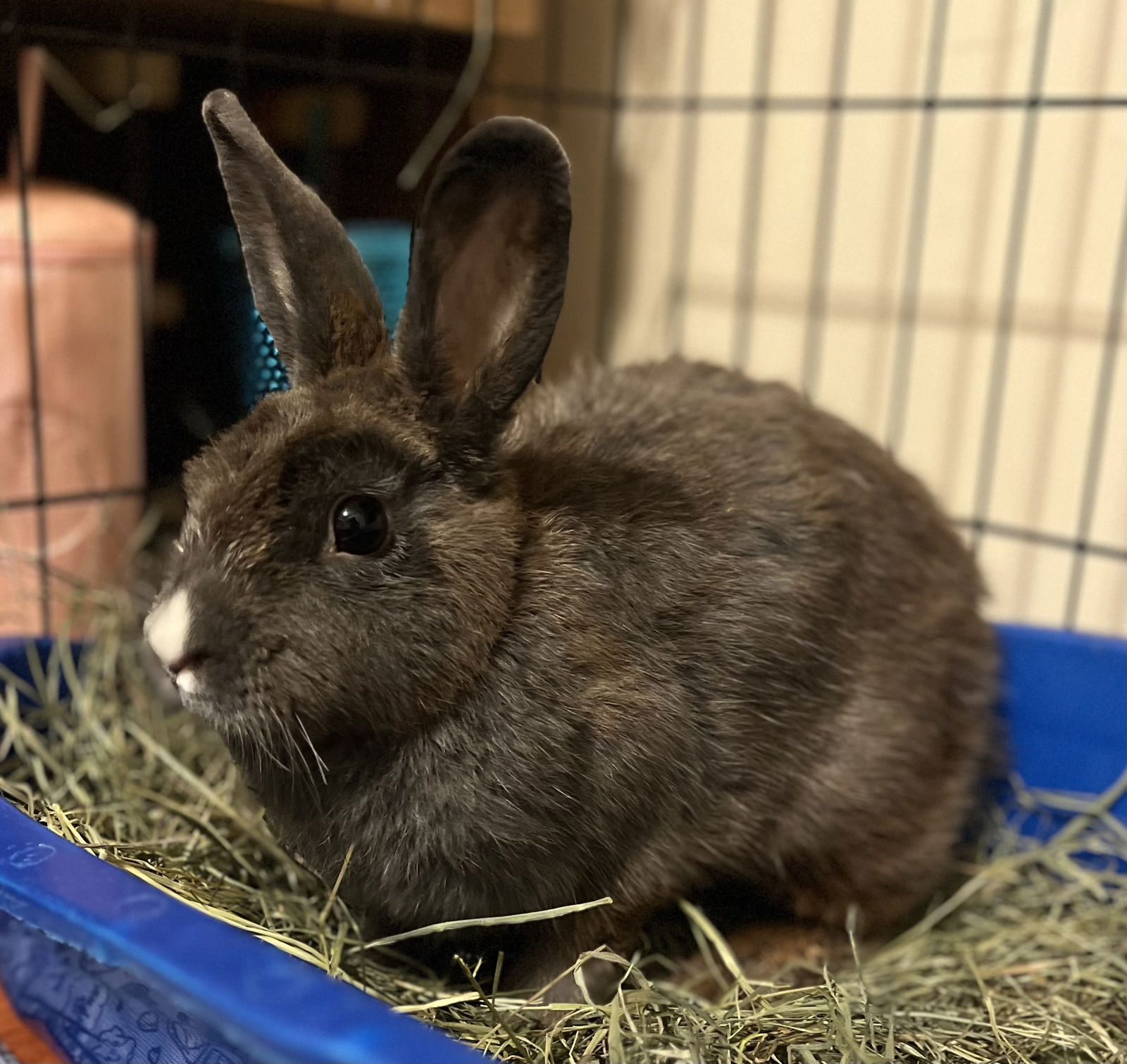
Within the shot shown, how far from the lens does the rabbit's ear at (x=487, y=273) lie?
1.00 m

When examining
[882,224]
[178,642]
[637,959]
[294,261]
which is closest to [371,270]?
[294,261]

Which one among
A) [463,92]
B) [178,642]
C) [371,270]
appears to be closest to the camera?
[178,642]

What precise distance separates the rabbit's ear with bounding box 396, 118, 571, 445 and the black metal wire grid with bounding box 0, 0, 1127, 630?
962 mm

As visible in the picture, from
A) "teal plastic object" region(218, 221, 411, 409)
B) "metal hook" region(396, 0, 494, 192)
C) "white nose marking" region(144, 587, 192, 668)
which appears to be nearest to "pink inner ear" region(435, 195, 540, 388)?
"white nose marking" region(144, 587, 192, 668)

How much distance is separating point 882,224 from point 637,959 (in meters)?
1.61

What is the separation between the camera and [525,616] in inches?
44.4

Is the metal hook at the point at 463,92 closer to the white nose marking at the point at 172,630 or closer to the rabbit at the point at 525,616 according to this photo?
the rabbit at the point at 525,616

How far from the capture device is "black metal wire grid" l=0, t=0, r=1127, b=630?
189 cm

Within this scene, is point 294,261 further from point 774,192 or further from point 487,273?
point 774,192

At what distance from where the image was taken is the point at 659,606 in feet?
4.03

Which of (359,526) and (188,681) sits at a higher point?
(359,526)

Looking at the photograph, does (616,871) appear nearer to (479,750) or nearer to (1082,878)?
(479,750)

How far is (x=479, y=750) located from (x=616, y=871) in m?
0.25

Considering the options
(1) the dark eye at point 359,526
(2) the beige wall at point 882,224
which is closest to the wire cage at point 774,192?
(2) the beige wall at point 882,224
